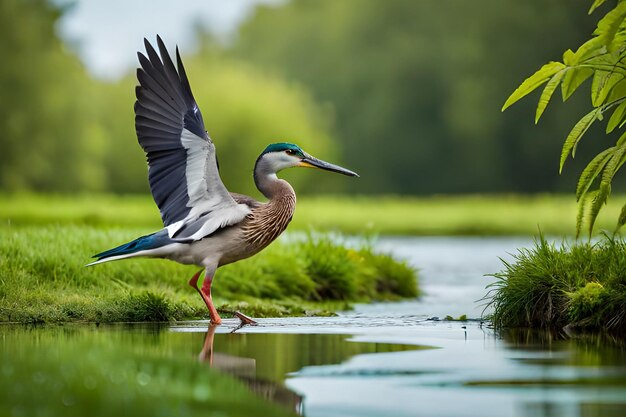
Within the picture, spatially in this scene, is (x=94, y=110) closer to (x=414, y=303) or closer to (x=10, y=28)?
(x=10, y=28)

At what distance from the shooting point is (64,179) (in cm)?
4588

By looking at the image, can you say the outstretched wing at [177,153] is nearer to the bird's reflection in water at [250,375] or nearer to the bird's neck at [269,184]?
the bird's neck at [269,184]

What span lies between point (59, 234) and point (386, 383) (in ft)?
26.8

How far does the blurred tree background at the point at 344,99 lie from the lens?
145ft

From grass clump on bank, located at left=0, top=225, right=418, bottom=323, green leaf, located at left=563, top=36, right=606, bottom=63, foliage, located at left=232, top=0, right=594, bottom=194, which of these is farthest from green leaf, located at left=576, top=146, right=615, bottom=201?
foliage, located at left=232, top=0, right=594, bottom=194

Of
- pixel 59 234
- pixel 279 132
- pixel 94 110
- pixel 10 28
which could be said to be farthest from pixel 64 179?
pixel 59 234

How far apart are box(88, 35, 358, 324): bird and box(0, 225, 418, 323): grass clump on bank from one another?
63cm

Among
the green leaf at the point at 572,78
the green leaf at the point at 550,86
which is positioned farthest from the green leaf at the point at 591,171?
the green leaf at the point at 550,86

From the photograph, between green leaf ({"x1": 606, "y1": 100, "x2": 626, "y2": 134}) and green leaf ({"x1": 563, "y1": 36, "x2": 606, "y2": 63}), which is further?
green leaf ({"x1": 606, "y1": 100, "x2": 626, "y2": 134})

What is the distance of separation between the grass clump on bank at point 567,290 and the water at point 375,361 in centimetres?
37

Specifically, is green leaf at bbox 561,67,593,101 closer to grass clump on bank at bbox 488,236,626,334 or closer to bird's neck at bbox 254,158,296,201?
grass clump on bank at bbox 488,236,626,334

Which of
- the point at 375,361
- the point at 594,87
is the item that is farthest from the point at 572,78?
the point at 375,361

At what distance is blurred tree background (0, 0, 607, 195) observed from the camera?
44.2 metres

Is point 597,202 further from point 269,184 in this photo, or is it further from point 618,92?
point 269,184
